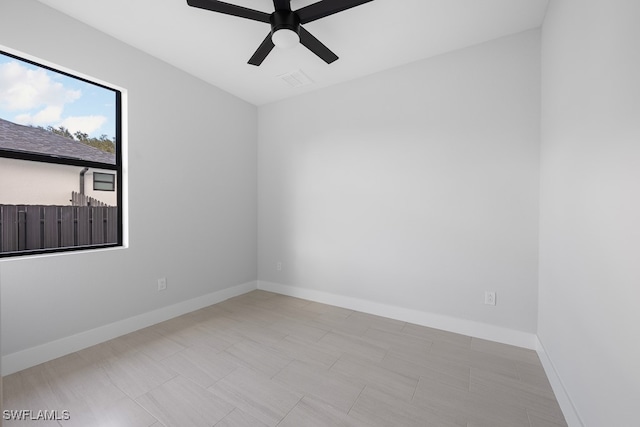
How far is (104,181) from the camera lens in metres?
2.31

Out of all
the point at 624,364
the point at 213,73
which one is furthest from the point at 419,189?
the point at 213,73

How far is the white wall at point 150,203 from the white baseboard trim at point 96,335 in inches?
1.5

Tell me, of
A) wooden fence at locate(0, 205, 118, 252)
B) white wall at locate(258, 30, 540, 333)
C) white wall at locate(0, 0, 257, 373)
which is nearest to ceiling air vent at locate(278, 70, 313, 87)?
white wall at locate(258, 30, 540, 333)

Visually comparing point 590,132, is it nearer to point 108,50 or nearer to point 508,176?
point 508,176

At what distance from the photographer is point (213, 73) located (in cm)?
286

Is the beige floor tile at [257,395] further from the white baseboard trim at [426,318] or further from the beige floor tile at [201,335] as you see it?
the white baseboard trim at [426,318]

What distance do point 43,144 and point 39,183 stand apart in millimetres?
304

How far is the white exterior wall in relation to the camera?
5.96ft

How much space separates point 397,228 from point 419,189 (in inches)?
17.9

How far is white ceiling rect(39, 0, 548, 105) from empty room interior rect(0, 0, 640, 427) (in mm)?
20

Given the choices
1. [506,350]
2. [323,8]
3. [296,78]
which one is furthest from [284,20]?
[506,350]

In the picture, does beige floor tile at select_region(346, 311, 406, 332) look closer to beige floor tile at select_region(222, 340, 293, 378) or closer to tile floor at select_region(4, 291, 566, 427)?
tile floor at select_region(4, 291, 566, 427)

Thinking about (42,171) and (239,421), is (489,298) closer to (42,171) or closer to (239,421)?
(239,421)

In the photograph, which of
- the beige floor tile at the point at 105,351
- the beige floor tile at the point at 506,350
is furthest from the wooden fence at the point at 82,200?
the beige floor tile at the point at 506,350
